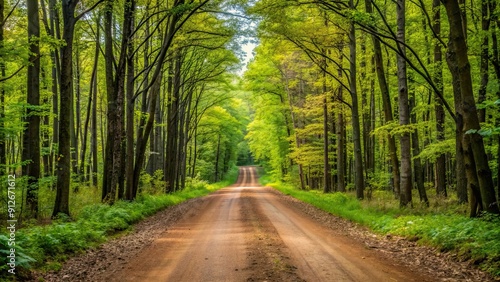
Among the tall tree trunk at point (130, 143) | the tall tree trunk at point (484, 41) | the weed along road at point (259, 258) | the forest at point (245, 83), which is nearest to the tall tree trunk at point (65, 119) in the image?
the forest at point (245, 83)

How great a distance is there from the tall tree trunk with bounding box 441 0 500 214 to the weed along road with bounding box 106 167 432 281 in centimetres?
284

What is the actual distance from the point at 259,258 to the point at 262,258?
0.06 m

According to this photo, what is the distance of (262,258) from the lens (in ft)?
23.1

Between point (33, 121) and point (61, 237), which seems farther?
point (33, 121)

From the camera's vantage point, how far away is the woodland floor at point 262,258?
20.1 ft

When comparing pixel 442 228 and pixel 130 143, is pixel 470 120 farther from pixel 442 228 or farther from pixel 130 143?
pixel 130 143

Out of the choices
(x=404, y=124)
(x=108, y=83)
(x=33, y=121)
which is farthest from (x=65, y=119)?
(x=404, y=124)

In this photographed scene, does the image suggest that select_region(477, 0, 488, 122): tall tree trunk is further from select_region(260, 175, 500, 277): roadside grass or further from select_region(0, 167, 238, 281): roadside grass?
select_region(0, 167, 238, 281): roadside grass

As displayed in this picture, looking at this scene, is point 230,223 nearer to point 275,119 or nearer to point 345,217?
point 345,217

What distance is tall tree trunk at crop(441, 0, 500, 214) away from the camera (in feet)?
26.7

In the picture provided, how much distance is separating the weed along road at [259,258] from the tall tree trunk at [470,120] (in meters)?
2.84

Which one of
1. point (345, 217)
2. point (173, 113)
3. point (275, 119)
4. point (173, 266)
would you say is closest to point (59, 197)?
point (173, 266)

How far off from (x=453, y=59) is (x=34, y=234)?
10584mm

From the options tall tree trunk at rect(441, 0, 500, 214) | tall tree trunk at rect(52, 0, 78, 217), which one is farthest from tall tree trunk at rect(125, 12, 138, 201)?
tall tree trunk at rect(441, 0, 500, 214)
